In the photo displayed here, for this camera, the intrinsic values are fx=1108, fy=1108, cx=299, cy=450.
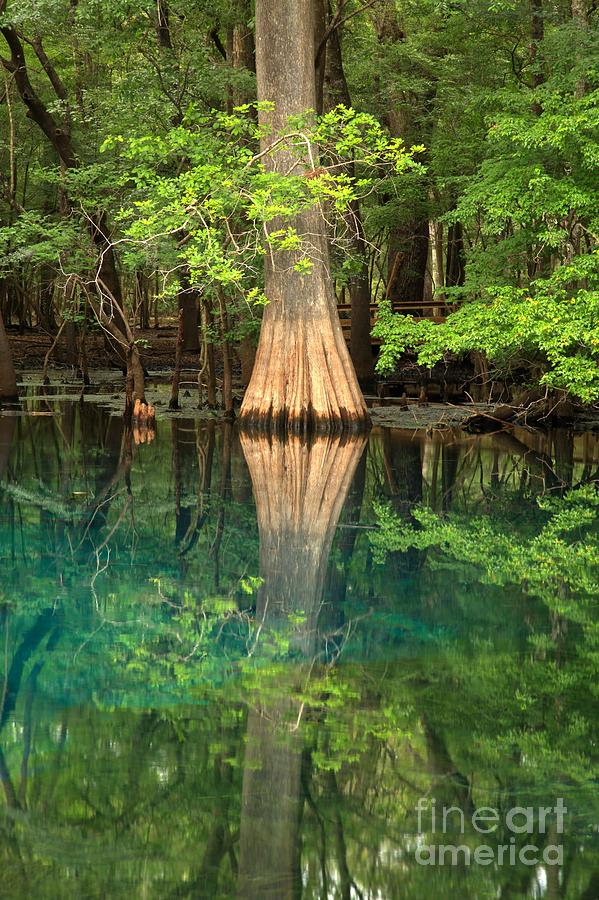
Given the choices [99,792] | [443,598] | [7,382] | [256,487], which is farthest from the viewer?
[7,382]

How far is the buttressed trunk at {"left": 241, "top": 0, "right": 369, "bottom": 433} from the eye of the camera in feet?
55.2

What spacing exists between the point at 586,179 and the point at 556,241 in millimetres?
961

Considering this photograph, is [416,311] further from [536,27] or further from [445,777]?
[445,777]

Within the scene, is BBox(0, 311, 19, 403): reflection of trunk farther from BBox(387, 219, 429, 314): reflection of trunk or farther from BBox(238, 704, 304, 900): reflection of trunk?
BBox(238, 704, 304, 900): reflection of trunk

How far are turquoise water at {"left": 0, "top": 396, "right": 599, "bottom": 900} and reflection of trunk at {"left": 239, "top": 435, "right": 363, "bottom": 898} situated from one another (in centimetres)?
1

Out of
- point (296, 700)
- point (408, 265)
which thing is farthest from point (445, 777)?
point (408, 265)

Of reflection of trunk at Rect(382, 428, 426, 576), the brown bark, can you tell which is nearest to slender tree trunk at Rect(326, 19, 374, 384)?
the brown bark

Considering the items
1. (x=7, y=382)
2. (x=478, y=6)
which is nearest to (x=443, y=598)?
(x=478, y=6)

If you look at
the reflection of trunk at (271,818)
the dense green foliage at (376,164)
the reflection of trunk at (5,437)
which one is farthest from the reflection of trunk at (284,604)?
the dense green foliage at (376,164)

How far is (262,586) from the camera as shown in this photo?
6789mm

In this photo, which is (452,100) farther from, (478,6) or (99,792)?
(99,792)

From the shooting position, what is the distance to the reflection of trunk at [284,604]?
316 cm

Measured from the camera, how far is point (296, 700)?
448 centimetres

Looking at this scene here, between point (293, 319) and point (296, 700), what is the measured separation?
12.9m
